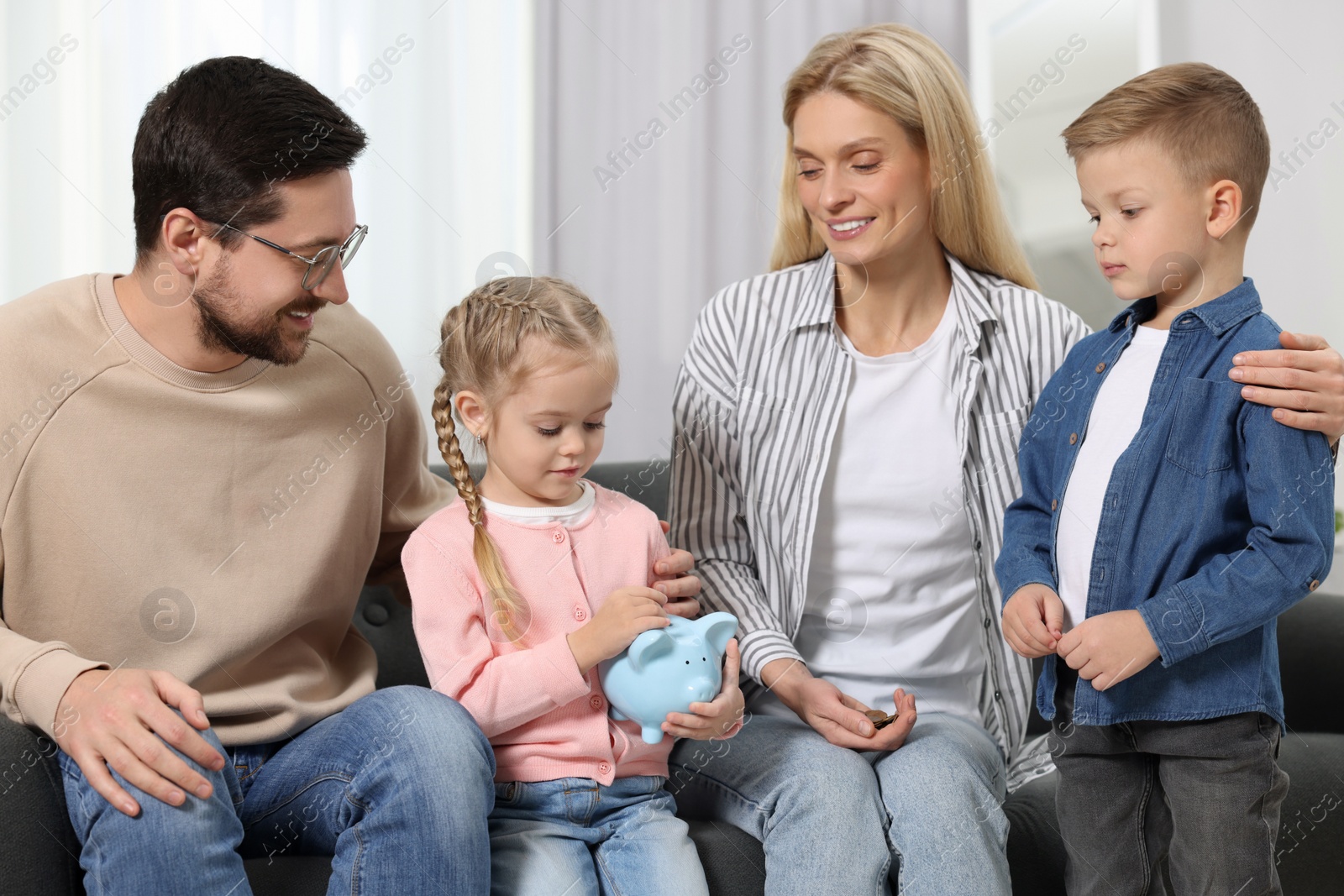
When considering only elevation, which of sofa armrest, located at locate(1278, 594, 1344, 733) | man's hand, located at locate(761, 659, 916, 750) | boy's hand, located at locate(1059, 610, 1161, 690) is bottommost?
sofa armrest, located at locate(1278, 594, 1344, 733)

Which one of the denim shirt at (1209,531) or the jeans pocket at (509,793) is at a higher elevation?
the denim shirt at (1209,531)

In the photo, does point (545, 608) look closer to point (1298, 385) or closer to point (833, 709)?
point (833, 709)

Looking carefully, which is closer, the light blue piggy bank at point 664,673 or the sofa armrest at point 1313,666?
the light blue piggy bank at point 664,673

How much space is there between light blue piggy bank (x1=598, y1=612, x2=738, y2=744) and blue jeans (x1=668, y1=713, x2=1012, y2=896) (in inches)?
Result: 6.8

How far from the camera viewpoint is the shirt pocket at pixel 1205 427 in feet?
3.80

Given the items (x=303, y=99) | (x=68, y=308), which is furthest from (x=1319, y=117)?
(x=68, y=308)

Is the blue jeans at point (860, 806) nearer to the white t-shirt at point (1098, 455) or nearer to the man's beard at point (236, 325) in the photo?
the white t-shirt at point (1098, 455)

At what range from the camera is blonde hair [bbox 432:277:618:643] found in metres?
1.29

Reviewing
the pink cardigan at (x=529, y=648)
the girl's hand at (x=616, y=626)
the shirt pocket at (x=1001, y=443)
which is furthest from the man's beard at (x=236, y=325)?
the shirt pocket at (x=1001, y=443)

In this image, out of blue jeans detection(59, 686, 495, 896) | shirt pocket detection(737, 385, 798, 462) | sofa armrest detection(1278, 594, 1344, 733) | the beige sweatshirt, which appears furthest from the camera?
sofa armrest detection(1278, 594, 1344, 733)

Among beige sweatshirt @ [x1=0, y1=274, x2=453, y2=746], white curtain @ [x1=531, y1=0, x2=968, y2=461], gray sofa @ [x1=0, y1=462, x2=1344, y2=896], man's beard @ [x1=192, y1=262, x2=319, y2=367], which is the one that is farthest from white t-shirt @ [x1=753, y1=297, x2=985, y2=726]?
white curtain @ [x1=531, y1=0, x2=968, y2=461]

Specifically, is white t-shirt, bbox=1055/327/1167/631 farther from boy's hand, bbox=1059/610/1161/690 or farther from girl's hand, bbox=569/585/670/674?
girl's hand, bbox=569/585/670/674

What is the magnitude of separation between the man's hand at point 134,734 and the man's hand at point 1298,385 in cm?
113

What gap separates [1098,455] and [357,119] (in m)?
1.78
